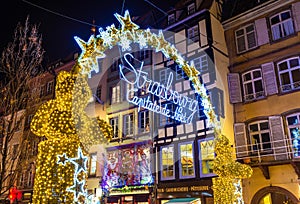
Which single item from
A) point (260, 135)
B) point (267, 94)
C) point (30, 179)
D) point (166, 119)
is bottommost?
point (30, 179)

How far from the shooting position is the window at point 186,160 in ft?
50.6

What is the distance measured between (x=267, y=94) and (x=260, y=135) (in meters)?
1.96

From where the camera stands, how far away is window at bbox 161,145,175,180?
16.2 m

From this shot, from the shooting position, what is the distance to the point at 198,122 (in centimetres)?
1550

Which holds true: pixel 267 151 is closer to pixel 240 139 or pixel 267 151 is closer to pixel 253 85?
pixel 240 139

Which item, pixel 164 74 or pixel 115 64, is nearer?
pixel 164 74

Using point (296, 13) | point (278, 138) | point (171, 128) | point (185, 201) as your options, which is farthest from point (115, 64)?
point (278, 138)

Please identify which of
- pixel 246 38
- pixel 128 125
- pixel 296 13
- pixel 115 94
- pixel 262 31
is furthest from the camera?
pixel 115 94

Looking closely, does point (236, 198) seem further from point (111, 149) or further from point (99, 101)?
point (99, 101)

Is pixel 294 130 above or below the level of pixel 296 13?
below

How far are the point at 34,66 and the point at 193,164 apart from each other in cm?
920

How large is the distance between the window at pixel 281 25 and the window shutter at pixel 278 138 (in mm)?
4094

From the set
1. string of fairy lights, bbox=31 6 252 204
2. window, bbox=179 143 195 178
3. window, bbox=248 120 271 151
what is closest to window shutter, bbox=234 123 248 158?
window, bbox=248 120 271 151

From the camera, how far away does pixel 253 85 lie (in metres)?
14.6
